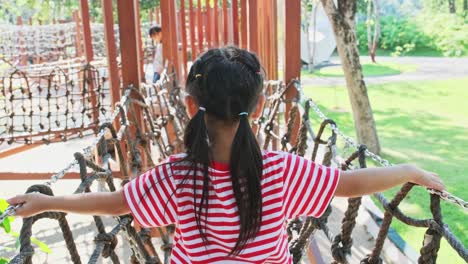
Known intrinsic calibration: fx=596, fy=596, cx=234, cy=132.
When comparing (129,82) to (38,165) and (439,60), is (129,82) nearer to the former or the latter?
(38,165)

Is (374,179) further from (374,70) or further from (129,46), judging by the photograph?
(374,70)

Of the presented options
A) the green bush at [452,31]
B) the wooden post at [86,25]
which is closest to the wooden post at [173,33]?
the wooden post at [86,25]

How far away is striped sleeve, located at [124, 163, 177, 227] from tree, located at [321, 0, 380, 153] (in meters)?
4.93

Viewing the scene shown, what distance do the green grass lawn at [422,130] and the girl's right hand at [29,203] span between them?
3.38 metres

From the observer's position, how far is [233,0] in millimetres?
6102

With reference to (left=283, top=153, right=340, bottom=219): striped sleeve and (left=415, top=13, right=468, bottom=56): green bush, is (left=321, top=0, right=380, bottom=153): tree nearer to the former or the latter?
(left=415, top=13, right=468, bottom=56): green bush

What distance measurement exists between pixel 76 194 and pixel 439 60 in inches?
619

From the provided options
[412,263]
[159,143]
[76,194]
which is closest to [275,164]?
[76,194]

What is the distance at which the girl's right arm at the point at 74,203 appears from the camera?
3.49 feet

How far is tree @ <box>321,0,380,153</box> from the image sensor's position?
5844mm

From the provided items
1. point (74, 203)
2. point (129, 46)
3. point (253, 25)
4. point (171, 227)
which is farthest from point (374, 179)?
point (253, 25)

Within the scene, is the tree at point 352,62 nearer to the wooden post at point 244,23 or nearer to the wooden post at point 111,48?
the wooden post at point 244,23

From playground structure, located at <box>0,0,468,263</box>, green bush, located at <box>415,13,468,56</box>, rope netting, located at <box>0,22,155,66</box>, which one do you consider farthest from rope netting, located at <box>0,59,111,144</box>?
green bush, located at <box>415,13,468,56</box>

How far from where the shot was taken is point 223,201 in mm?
1125
